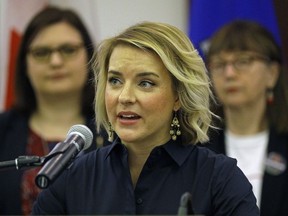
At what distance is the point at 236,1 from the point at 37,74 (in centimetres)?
148

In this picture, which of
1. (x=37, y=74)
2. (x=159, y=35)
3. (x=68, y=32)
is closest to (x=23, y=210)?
(x=37, y=74)

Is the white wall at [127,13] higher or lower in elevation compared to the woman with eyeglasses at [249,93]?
higher

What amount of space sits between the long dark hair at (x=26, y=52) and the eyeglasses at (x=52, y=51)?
6cm

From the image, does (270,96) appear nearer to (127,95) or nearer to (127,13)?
(127,13)

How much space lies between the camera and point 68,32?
3889mm

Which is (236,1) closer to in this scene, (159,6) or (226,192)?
(159,6)

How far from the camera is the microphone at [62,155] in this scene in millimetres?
1871

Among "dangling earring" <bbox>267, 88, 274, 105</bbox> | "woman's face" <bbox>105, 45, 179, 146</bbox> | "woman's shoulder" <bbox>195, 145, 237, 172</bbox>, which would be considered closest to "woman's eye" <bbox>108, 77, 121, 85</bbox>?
"woman's face" <bbox>105, 45, 179, 146</bbox>

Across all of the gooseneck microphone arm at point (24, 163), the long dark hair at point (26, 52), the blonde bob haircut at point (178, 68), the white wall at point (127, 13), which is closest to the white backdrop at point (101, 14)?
the white wall at point (127, 13)

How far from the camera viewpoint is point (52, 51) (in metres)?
3.83

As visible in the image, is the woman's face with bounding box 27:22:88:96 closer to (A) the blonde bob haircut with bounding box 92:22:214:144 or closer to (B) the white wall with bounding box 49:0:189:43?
(B) the white wall with bounding box 49:0:189:43

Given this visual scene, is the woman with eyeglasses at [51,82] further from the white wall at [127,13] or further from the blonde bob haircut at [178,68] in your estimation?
the blonde bob haircut at [178,68]

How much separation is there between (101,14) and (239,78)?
1.18m

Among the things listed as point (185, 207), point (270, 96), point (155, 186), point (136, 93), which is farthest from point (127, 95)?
point (270, 96)
